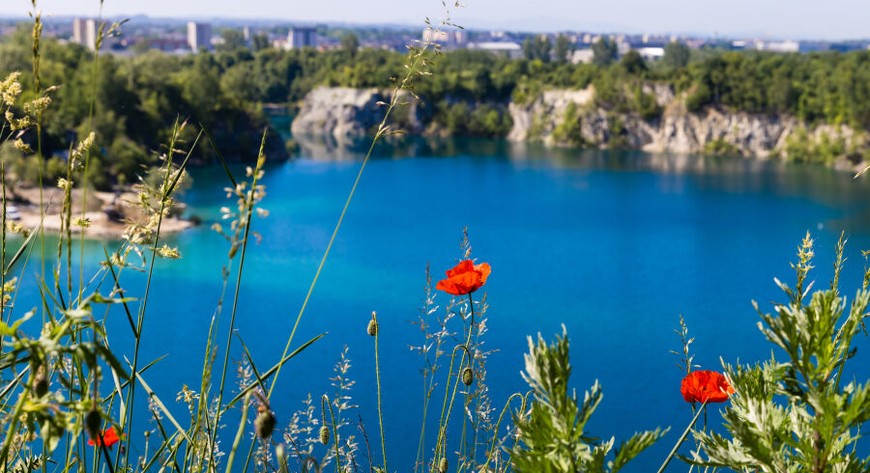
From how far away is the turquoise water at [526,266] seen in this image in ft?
43.7

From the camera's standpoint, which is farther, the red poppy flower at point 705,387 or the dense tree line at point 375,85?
the dense tree line at point 375,85

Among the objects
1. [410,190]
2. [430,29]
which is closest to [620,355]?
[430,29]

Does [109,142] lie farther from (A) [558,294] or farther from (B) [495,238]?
(A) [558,294]

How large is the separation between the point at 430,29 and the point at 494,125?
4789 centimetres

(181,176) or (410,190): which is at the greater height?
(181,176)

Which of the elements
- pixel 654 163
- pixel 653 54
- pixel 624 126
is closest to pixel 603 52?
pixel 653 54

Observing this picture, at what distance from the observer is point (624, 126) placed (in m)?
45.7

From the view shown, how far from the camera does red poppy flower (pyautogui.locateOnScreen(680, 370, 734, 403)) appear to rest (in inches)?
63.6

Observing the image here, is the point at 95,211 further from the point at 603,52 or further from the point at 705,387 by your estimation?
the point at 603,52

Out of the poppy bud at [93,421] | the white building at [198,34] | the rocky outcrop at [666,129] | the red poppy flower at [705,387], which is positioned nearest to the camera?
the poppy bud at [93,421]

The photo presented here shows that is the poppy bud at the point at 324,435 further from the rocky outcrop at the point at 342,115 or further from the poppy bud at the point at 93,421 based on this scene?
the rocky outcrop at the point at 342,115

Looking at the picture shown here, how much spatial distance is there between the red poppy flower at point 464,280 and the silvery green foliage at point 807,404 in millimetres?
670

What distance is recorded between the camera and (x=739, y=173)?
3716 centimetres

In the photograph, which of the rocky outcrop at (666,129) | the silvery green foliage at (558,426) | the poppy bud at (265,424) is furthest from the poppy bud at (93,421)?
the rocky outcrop at (666,129)
